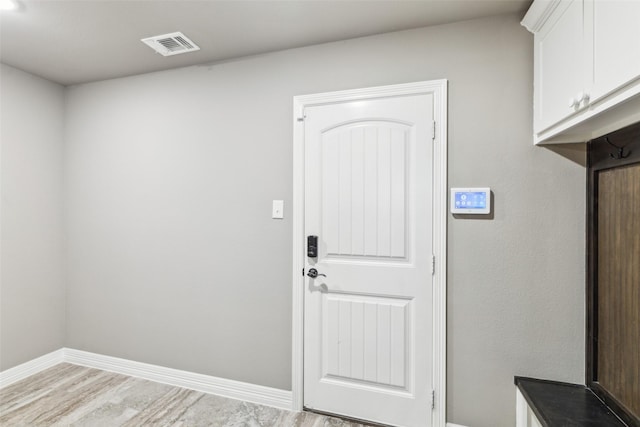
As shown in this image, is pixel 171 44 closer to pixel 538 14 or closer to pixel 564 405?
pixel 538 14

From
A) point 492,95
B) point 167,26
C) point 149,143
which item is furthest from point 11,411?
point 492,95

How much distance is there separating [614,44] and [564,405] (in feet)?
5.26

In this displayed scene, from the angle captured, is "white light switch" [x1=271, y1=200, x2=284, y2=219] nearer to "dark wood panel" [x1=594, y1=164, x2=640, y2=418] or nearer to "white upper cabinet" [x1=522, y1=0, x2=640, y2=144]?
"white upper cabinet" [x1=522, y1=0, x2=640, y2=144]

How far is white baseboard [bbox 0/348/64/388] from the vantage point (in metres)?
2.61

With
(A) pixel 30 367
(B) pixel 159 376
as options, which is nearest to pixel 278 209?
(B) pixel 159 376

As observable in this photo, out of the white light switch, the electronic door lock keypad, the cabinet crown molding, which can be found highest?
the cabinet crown molding

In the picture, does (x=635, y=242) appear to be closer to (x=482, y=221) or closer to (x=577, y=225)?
(x=577, y=225)

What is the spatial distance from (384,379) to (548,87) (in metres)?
1.88

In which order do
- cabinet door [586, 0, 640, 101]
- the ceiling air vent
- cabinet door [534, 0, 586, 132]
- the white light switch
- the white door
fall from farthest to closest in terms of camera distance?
the white light switch → the ceiling air vent → the white door → cabinet door [534, 0, 586, 132] → cabinet door [586, 0, 640, 101]

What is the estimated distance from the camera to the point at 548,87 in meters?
1.70

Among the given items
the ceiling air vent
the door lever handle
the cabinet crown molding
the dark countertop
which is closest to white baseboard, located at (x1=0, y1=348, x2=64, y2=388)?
the door lever handle

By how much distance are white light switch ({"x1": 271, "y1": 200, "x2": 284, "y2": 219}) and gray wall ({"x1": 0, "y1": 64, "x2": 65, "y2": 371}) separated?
6.96 feet

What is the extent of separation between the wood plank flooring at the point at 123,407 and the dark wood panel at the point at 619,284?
138cm

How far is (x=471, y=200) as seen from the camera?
194cm
